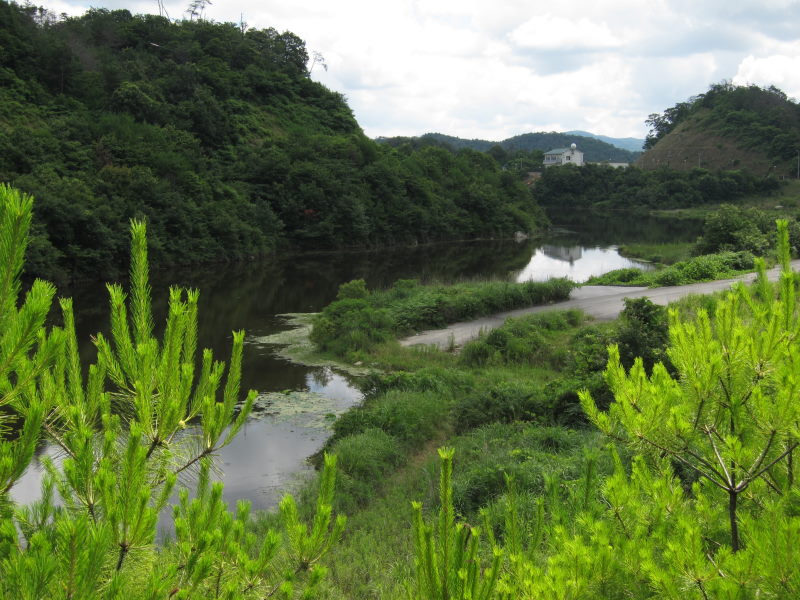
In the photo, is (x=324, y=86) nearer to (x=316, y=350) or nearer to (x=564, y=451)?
(x=316, y=350)

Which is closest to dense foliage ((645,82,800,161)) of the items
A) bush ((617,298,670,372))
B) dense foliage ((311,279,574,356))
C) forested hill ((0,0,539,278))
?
forested hill ((0,0,539,278))

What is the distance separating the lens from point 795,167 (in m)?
73.2

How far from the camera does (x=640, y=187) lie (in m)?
76.8

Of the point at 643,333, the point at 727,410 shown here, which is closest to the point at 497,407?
the point at 643,333

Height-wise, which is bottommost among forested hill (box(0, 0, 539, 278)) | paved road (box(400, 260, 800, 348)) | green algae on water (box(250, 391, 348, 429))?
green algae on water (box(250, 391, 348, 429))

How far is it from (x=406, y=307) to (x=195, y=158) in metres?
24.6

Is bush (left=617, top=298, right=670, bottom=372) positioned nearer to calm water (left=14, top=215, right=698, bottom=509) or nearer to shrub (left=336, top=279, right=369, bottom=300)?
calm water (left=14, top=215, right=698, bottom=509)

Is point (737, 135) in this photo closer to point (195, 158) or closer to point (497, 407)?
point (195, 158)

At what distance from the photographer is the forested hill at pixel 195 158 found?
1087 inches

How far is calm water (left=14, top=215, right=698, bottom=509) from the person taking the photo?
32.6ft

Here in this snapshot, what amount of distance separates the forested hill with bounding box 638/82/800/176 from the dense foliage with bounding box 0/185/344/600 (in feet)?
278

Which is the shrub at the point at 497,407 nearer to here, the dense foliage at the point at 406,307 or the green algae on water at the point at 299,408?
the green algae on water at the point at 299,408

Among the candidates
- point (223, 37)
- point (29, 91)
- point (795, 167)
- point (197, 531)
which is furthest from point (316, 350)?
point (795, 167)

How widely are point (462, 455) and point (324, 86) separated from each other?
192ft
